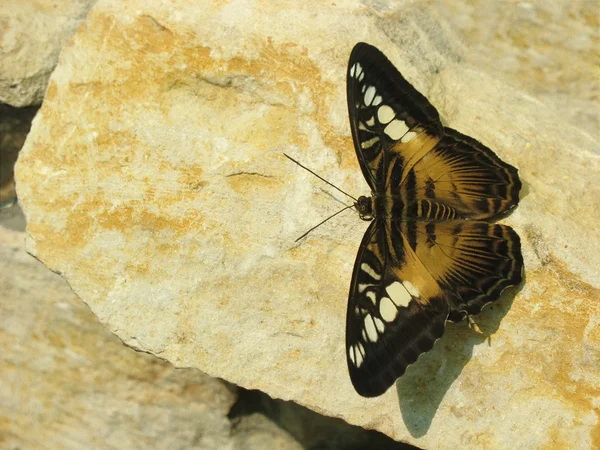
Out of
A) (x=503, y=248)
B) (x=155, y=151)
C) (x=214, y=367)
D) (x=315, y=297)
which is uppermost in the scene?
(x=503, y=248)

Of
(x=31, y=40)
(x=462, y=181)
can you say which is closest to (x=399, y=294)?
(x=462, y=181)

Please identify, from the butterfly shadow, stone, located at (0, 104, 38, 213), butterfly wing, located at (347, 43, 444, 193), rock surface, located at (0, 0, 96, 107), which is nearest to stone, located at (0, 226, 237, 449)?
stone, located at (0, 104, 38, 213)

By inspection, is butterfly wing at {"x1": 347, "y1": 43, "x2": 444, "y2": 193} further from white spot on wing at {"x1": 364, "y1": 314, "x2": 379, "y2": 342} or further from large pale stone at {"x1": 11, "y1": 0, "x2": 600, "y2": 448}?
white spot on wing at {"x1": 364, "y1": 314, "x2": 379, "y2": 342}

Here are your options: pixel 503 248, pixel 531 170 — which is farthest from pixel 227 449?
pixel 531 170

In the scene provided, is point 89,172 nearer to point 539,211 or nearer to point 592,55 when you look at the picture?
point 539,211

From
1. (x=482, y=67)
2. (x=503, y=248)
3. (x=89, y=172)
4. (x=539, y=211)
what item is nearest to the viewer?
(x=503, y=248)

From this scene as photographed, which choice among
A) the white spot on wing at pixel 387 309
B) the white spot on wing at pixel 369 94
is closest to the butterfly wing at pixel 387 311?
the white spot on wing at pixel 387 309

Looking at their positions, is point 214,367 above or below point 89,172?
below
